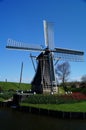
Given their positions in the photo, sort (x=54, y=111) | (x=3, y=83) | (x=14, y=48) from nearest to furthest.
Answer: (x=54, y=111) < (x=14, y=48) < (x=3, y=83)

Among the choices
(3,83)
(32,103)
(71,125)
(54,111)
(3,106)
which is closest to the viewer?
(71,125)

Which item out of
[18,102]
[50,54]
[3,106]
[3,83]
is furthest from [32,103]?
[3,83]

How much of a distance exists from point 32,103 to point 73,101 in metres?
6.37

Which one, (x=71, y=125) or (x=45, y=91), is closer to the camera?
(x=71, y=125)

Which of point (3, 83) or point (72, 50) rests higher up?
point (72, 50)

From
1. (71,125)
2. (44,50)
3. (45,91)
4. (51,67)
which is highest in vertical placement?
(44,50)

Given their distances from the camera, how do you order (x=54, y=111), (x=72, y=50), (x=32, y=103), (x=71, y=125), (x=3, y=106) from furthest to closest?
(x=72, y=50) → (x=3, y=106) → (x=32, y=103) → (x=54, y=111) → (x=71, y=125)

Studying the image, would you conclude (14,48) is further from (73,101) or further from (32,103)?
(73,101)

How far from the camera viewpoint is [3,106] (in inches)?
1534

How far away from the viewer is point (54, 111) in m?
29.0

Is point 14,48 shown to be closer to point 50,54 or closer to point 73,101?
point 50,54

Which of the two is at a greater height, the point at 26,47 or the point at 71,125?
the point at 26,47

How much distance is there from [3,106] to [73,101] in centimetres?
1109

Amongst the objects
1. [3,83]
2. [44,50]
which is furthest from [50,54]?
[3,83]
